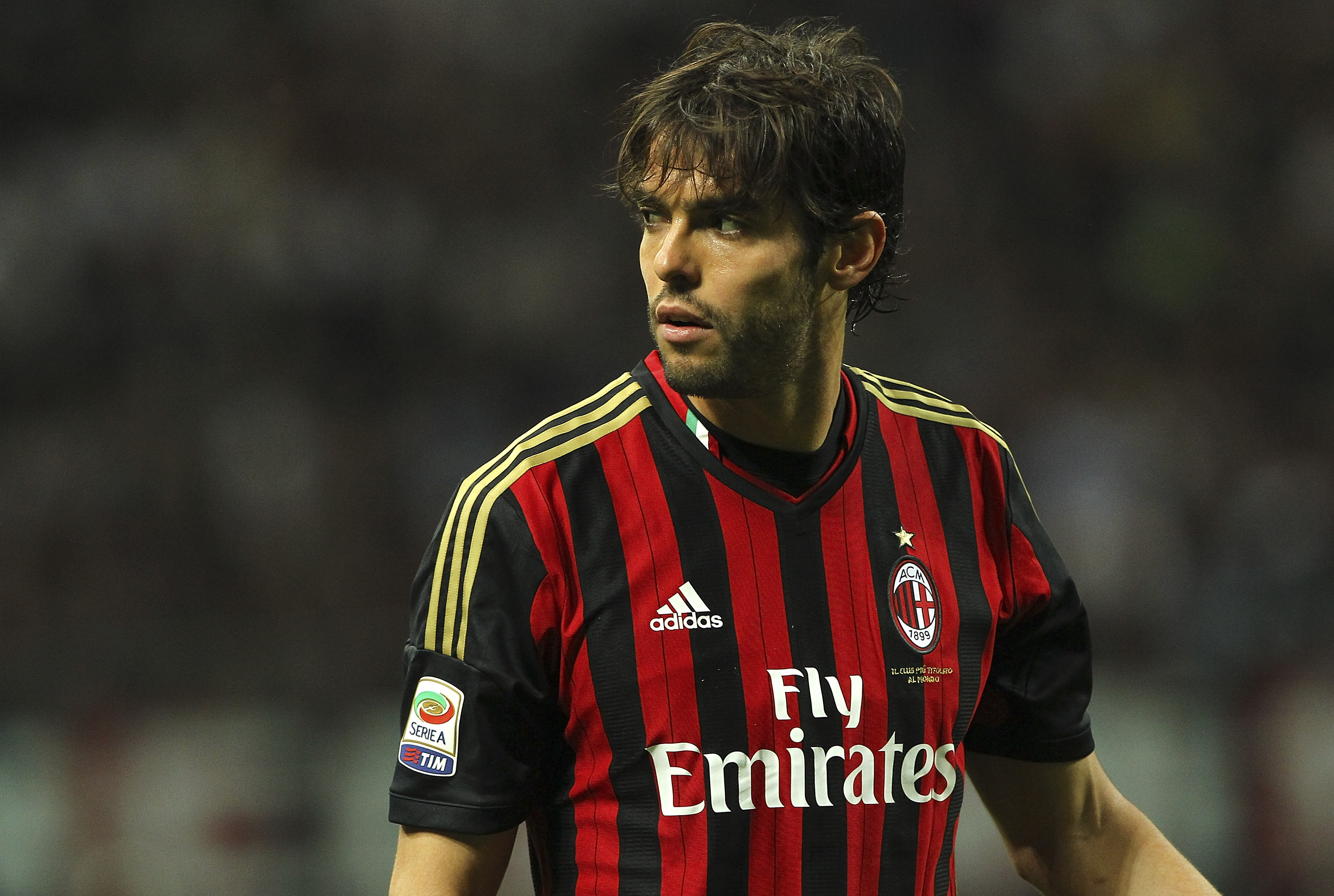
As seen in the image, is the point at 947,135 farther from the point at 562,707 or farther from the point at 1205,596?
the point at 562,707

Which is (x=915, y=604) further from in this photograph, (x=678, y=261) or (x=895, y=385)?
(x=678, y=261)

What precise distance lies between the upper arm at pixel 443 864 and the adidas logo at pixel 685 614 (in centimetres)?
30

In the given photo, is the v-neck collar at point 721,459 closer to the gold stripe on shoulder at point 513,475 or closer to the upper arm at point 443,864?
the gold stripe on shoulder at point 513,475

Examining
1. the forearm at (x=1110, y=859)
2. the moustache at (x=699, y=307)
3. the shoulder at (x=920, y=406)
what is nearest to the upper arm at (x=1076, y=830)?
the forearm at (x=1110, y=859)

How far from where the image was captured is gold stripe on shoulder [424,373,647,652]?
5.58 feet

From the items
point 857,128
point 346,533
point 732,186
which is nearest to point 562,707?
point 732,186

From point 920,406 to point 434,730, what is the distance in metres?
0.80

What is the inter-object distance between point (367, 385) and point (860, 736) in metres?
4.49

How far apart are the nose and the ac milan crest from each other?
458 mm

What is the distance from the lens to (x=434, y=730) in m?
1.69

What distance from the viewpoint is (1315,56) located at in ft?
22.8

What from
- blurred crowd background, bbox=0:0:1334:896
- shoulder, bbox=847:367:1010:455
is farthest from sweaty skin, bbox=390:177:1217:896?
blurred crowd background, bbox=0:0:1334:896

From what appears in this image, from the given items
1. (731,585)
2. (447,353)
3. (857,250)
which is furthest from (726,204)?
(447,353)

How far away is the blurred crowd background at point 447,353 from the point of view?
439cm
